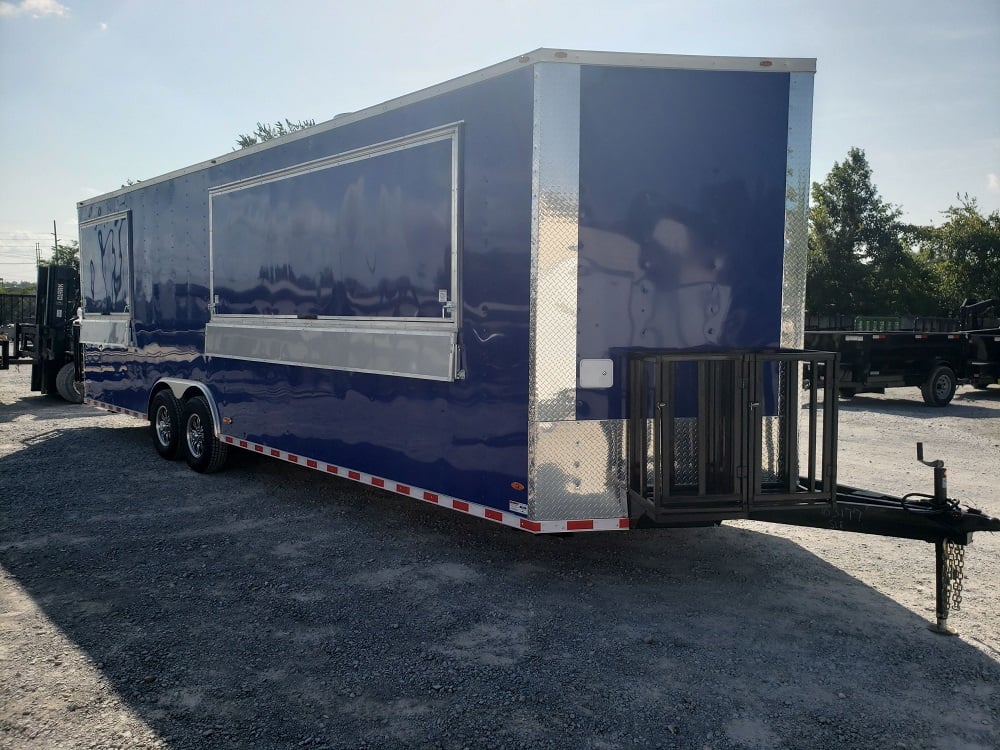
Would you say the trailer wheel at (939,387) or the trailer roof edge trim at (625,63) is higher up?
the trailer roof edge trim at (625,63)

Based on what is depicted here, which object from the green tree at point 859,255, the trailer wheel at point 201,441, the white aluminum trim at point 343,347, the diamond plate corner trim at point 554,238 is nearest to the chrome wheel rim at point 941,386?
the diamond plate corner trim at point 554,238

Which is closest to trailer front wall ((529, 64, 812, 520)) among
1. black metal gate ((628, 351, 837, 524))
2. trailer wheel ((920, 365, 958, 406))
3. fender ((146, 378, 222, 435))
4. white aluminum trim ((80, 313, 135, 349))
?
black metal gate ((628, 351, 837, 524))

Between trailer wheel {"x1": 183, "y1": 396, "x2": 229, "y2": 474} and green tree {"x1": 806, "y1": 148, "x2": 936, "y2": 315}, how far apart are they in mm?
35769

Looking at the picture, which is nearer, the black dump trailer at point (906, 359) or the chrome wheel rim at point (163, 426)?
the chrome wheel rim at point (163, 426)

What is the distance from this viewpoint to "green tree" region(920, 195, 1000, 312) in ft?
126

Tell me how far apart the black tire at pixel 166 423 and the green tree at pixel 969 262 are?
39545 mm

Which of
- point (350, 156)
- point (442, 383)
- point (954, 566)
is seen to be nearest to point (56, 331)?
point (350, 156)

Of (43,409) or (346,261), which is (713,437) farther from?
(43,409)

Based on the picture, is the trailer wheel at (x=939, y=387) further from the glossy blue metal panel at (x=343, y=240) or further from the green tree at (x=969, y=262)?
the green tree at (x=969, y=262)

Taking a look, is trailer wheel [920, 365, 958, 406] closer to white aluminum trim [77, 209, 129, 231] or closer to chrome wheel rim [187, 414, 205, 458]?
chrome wheel rim [187, 414, 205, 458]

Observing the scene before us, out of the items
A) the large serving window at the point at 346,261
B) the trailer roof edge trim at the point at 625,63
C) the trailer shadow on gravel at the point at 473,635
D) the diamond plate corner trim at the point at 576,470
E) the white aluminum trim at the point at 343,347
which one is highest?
the trailer roof edge trim at the point at 625,63

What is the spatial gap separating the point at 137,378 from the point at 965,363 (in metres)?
15.3

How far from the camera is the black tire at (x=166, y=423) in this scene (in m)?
8.33

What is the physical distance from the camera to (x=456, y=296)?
4.99m
